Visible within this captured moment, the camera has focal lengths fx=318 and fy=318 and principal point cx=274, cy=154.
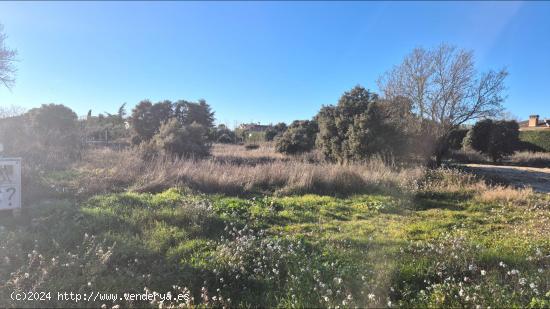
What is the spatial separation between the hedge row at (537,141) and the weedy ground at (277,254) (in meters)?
29.1

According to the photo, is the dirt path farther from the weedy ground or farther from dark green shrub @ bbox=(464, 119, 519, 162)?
dark green shrub @ bbox=(464, 119, 519, 162)

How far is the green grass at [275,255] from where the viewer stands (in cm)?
325

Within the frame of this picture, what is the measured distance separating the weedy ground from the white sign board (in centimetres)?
36

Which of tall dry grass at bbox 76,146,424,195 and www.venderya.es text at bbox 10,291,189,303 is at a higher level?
tall dry grass at bbox 76,146,424,195

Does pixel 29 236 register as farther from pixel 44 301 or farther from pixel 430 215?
pixel 430 215

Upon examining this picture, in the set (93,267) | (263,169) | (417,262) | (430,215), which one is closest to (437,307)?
(417,262)

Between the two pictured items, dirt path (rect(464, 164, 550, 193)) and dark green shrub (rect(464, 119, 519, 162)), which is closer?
dirt path (rect(464, 164, 550, 193))

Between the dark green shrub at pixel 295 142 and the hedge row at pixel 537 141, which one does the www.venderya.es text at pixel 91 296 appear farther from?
the hedge row at pixel 537 141

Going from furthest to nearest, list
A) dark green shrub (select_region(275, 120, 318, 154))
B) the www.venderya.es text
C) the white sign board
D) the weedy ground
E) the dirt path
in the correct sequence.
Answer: dark green shrub (select_region(275, 120, 318, 154)) → the dirt path → the white sign board → the weedy ground → the www.venderya.es text

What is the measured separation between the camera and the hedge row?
29984mm

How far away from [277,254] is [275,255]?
5cm

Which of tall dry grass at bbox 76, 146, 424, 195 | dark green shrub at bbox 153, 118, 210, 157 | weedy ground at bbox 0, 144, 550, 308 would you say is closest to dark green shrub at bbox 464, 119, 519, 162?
tall dry grass at bbox 76, 146, 424, 195

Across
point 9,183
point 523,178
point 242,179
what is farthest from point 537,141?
point 9,183

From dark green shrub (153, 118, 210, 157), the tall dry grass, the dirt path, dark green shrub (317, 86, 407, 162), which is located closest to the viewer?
the tall dry grass
